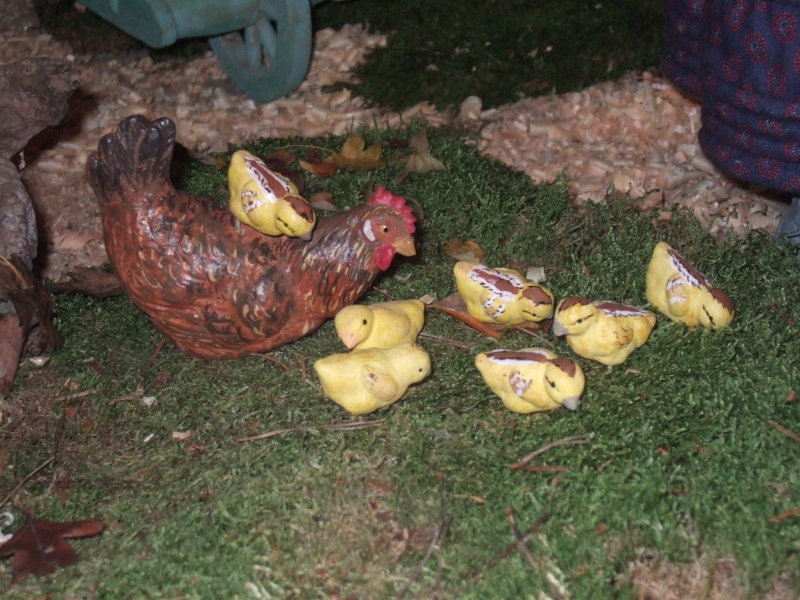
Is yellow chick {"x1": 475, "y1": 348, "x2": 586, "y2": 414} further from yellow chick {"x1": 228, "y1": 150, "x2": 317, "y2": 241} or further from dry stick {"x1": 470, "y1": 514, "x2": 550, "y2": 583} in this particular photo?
yellow chick {"x1": 228, "y1": 150, "x2": 317, "y2": 241}

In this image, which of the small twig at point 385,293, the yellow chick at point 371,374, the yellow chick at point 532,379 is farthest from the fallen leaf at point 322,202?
the yellow chick at point 532,379

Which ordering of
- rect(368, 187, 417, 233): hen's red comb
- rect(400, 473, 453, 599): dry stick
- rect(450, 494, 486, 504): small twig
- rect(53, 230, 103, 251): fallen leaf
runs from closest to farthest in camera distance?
rect(400, 473, 453, 599): dry stick → rect(450, 494, 486, 504): small twig → rect(368, 187, 417, 233): hen's red comb → rect(53, 230, 103, 251): fallen leaf

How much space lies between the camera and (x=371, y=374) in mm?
1953

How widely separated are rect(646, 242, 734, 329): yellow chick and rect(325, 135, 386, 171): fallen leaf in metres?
1.10

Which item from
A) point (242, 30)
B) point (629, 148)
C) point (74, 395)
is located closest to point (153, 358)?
point (74, 395)

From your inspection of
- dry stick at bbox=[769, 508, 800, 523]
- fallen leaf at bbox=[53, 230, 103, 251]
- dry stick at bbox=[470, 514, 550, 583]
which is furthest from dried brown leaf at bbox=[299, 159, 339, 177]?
dry stick at bbox=[769, 508, 800, 523]

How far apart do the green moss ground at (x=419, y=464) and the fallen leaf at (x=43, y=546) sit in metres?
0.03

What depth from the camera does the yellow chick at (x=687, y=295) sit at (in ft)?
7.07

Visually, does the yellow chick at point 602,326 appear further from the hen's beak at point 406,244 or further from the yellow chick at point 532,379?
the hen's beak at point 406,244

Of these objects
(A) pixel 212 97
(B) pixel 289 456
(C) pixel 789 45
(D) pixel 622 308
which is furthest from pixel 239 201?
(A) pixel 212 97

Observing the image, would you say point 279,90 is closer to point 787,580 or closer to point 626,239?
point 626,239

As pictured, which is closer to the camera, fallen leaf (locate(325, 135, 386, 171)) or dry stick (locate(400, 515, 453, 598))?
dry stick (locate(400, 515, 453, 598))

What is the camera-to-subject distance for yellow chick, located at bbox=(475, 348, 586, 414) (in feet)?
6.23

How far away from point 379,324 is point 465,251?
Result: 0.62 m
